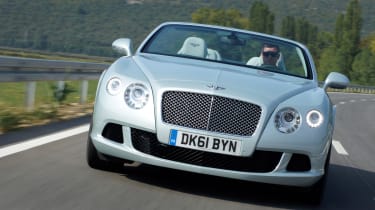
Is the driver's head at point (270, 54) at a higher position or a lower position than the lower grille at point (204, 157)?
higher

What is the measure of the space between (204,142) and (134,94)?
62 centimetres

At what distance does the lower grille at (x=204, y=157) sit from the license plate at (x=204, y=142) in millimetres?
57

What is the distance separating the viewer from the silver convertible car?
5523 mm

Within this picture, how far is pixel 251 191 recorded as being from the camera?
6242 millimetres

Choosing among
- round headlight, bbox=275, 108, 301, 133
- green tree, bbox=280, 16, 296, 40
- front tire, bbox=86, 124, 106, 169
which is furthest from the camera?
green tree, bbox=280, 16, 296, 40

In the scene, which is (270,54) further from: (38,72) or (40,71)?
(40,71)

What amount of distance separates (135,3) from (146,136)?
10679 cm

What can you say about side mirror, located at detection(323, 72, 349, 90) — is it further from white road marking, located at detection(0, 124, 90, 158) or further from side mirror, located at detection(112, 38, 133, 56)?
white road marking, located at detection(0, 124, 90, 158)

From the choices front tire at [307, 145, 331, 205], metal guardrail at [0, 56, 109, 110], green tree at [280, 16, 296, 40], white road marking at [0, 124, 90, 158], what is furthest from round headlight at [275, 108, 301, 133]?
green tree at [280, 16, 296, 40]

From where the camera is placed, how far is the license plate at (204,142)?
5.47 metres

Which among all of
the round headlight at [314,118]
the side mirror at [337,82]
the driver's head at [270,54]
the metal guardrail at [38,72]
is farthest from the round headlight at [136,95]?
the metal guardrail at [38,72]

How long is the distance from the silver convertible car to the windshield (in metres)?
0.82

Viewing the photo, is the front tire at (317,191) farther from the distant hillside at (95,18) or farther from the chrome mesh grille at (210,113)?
the distant hillside at (95,18)

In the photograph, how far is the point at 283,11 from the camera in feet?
543
